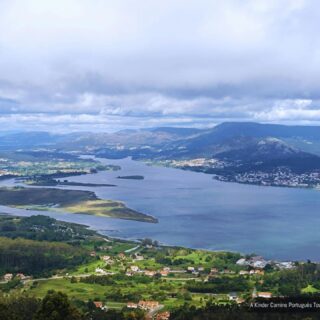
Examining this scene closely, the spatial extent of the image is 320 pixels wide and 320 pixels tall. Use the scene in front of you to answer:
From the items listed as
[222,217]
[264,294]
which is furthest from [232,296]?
[222,217]

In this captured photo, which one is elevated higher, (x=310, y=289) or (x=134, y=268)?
(x=310, y=289)

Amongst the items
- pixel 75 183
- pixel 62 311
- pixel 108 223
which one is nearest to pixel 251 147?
pixel 75 183

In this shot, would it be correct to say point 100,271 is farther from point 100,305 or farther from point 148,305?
point 148,305

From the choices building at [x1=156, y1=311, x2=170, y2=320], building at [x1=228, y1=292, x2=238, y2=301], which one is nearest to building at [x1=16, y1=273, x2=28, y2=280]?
building at [x1=156, y1=311, x2=170, y2=320]

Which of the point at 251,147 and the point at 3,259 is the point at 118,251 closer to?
the point at 3,259

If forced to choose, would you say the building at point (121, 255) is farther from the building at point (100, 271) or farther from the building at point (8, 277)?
the building at point (8, 277)

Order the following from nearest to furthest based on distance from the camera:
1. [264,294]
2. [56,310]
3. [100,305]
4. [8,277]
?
[56,310]
[100,305]
[264,294]
[8,277]

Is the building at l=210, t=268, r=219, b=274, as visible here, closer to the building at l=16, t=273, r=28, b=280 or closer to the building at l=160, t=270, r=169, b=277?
the building at l=160, t=270, r=169, b=277
